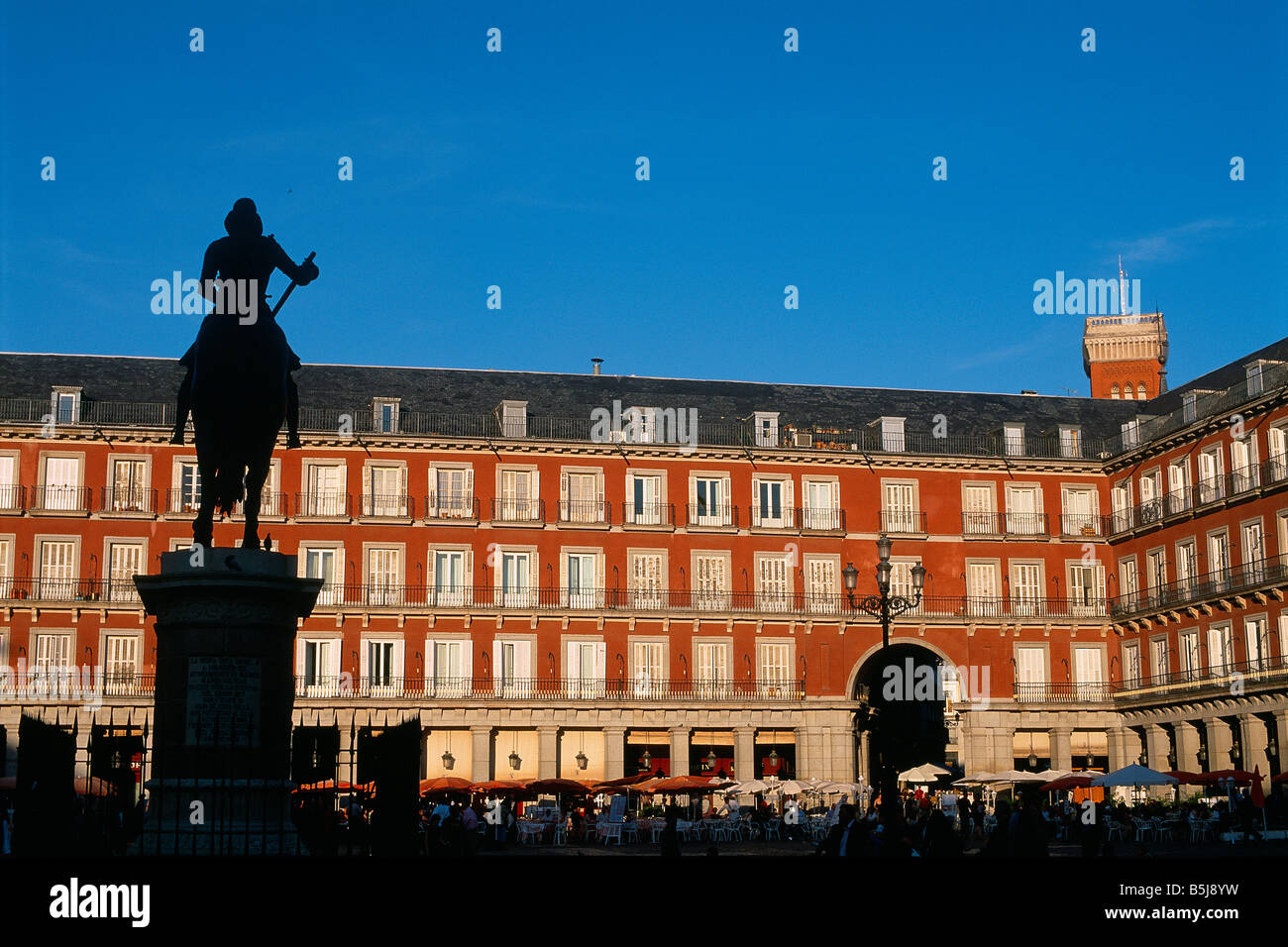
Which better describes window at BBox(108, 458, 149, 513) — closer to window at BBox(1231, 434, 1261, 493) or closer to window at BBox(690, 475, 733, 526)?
window at BBox(690, 475, 733, 526)

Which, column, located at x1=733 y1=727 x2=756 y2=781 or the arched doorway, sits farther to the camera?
the arched doorway

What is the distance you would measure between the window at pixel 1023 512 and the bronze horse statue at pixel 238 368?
169 feet

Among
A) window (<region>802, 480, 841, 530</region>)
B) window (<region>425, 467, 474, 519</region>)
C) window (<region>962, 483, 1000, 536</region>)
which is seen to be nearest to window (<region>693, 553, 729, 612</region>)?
window (<region>802, 480, 841, 530</region>)

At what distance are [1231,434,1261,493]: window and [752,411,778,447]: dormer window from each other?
1766cm

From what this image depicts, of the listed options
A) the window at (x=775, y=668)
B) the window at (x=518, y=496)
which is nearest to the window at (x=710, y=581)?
the window at (x=775, y=668)

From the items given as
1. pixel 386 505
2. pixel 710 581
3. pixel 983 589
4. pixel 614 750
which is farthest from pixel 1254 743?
pixel 386 505

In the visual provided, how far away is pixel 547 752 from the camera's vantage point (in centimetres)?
5903

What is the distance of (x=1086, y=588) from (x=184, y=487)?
36600 mm

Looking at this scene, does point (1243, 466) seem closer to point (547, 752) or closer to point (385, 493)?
point (547, 752)

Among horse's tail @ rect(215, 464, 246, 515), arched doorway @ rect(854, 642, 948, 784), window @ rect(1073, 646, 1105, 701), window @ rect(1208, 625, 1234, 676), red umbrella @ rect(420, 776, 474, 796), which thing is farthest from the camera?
arched doorway @ rect(854, 642, 948, 784)

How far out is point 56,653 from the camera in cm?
5681

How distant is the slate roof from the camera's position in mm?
62000
